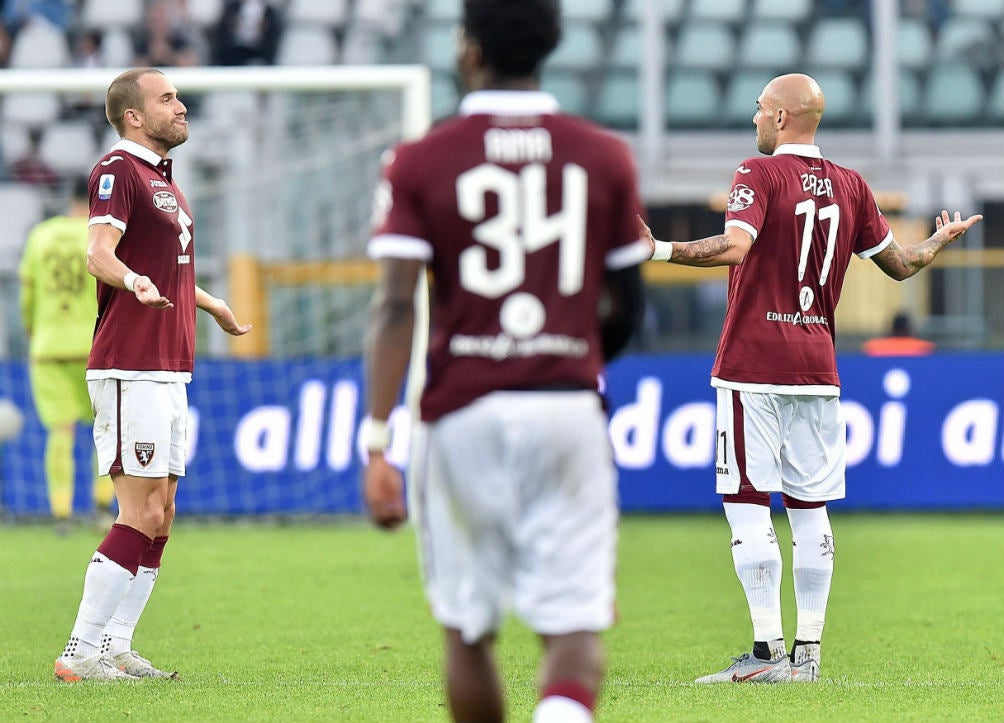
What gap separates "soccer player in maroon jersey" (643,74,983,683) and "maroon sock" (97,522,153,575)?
2094mm

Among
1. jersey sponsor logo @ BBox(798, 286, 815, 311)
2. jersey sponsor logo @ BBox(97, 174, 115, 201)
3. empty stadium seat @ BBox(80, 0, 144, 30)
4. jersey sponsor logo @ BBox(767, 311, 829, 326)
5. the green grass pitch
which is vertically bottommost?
the green grass pitch

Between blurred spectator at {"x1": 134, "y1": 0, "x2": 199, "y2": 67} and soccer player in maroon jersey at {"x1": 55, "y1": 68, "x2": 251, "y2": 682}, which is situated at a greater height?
blurred spectator at {"x1": 134, "y1": 0, "x2": 199, "y2": 67}

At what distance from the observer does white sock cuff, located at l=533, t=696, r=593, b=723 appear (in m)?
3.38

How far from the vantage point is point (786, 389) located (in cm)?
582

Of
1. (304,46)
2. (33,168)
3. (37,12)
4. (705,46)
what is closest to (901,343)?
(33,168)

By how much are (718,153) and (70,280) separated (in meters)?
9.35

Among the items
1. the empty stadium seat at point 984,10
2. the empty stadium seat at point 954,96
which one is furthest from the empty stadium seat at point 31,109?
the empty stadium seat at point 984,10

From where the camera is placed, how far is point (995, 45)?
19.5m

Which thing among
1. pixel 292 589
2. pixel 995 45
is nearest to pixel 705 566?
pixel 292 589

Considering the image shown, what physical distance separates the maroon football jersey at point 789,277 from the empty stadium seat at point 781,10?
A: 1438 cm

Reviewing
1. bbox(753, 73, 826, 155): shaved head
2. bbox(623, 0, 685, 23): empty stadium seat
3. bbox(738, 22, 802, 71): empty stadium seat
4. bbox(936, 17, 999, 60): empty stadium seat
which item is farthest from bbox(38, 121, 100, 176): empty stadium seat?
bbox(936, 17, 999, 60): empty stadium seat

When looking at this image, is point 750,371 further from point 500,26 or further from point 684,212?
point 684,212

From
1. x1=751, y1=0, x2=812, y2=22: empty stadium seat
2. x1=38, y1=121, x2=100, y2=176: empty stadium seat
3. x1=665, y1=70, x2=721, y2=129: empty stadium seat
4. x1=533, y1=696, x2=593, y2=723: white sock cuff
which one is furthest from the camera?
x1=751, y1=0, x2=812, y2=22: empty stadium seat

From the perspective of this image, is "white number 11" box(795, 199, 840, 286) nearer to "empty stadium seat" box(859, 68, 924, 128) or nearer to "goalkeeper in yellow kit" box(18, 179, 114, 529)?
"goalkeeper in yellow kit" box(18, 179, 114, 529)
